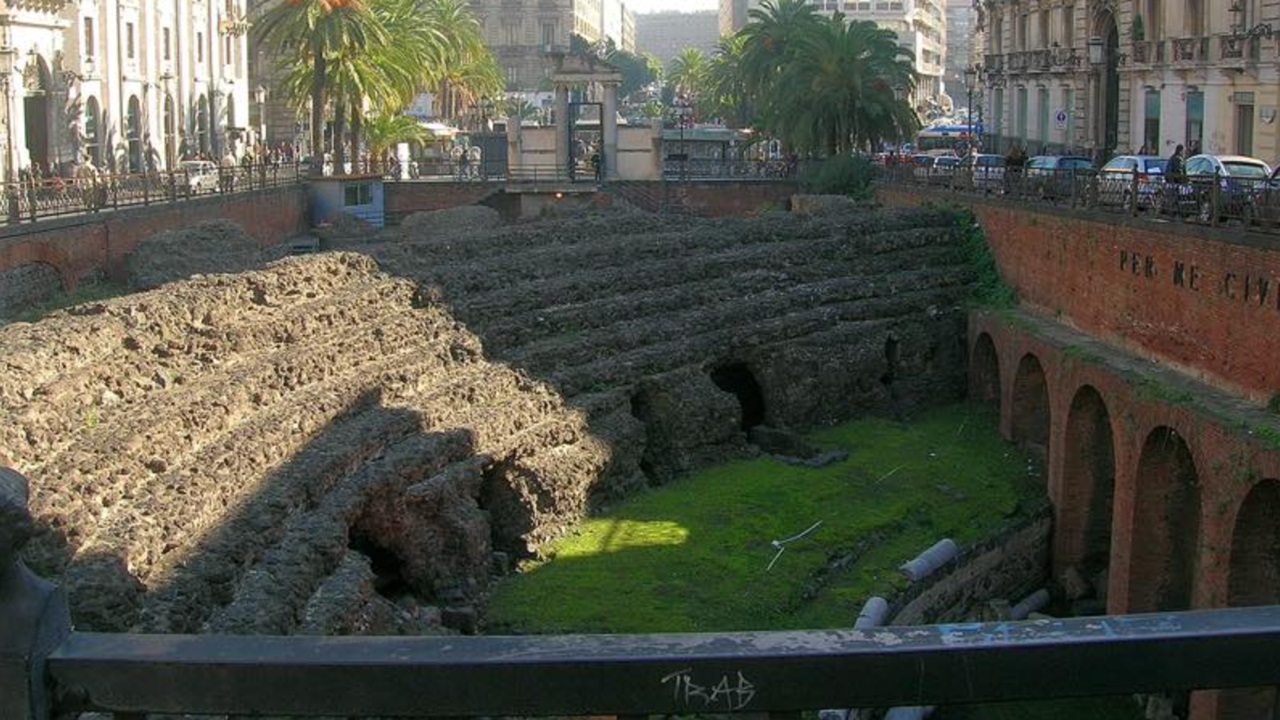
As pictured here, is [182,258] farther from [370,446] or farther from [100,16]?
[100,16]

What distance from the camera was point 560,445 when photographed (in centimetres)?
2481

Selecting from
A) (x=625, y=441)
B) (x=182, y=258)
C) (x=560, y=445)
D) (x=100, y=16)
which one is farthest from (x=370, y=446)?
(x=100, y=16)

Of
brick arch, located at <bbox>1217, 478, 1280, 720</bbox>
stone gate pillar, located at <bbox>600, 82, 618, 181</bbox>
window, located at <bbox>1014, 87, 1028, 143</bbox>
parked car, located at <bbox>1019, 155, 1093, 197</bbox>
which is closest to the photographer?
brick arch, located at <bbox>1217, 478, 1280, 720</bbox>

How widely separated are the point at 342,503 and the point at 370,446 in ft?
6.48

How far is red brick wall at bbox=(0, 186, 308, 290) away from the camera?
1128 inches

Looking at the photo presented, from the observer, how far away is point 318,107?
5297 centimetres

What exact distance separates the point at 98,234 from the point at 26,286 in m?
3.46

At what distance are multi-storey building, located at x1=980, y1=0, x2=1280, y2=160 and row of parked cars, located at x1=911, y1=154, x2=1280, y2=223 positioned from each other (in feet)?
13.3

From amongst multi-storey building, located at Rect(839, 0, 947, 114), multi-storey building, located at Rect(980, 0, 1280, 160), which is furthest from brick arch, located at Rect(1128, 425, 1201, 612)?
multi-storey building, located at Rect(839, 0, 947, 114)

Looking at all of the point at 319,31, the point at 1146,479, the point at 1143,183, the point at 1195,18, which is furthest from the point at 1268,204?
the point at 319,31

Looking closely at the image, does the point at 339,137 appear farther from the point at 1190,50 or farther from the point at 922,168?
the point at 1190,50

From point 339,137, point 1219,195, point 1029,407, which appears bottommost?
point 1029,407

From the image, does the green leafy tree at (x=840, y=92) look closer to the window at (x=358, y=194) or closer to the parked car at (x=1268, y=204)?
the window at (x=358, y=194)

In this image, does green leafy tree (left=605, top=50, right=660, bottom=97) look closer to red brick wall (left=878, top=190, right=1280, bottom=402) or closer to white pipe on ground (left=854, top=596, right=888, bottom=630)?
red brick wall (left=878, top=190, right=1280, bottom=402)
